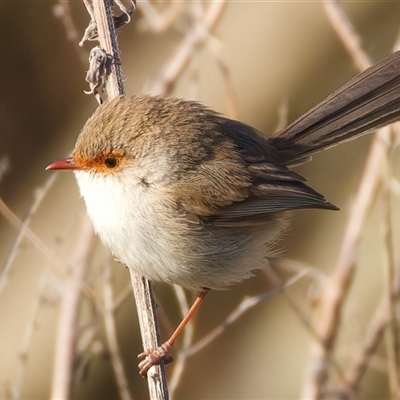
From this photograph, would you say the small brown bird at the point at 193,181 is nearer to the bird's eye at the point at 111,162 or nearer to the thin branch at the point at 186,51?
the bird's eye at the point at 111,162

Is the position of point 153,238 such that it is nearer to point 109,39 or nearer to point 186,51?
point 109,39

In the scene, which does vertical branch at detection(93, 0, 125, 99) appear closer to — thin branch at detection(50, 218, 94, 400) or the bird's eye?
the bird's eye

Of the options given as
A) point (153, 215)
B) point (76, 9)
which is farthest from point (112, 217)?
point (76, 9)

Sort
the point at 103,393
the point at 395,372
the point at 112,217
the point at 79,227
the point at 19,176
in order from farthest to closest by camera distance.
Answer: the point at 19,176 → the point at 103,393 → the point at 79,227 → the point at 395,372 → the point at 112,217

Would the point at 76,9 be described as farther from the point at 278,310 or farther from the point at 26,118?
the point at 278,310

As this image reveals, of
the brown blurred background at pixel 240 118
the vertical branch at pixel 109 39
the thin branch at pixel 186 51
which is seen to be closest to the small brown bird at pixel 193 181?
the vertical branch at pixel 109 39

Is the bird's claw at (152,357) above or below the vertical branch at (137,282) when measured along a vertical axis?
below

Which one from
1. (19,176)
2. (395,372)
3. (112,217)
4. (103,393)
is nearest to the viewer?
(112,217)

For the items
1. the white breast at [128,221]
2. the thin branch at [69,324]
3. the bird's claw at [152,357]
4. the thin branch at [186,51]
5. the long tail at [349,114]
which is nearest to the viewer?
the white breast at [128,221]
